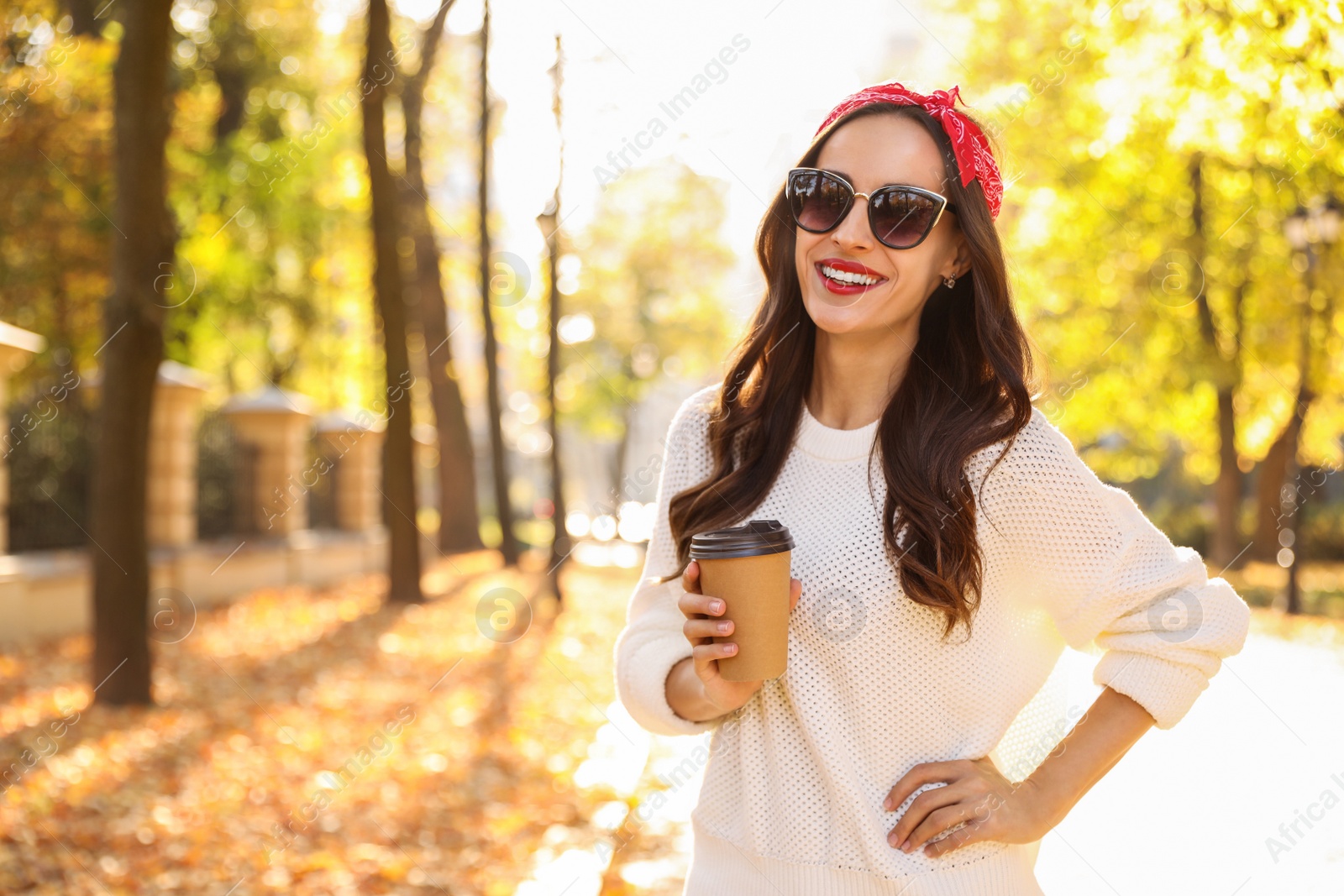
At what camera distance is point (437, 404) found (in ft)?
75.0

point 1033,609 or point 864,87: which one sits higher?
point 864,87

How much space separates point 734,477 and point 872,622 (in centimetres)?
42

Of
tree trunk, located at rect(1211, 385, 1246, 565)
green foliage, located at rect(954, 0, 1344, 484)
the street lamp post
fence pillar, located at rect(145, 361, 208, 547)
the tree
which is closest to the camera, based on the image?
the street lamp post

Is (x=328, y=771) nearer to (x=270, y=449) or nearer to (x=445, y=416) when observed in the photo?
(x=270, y=449)

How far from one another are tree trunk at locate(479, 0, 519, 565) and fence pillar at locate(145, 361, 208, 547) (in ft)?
13.8

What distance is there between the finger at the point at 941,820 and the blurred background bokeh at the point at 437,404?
0.41 metres

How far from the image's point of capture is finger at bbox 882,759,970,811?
6.76ft

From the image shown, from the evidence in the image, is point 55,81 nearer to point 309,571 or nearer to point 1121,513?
point 309,571

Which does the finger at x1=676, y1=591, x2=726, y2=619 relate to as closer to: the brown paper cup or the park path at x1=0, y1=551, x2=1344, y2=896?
the brown paper cup

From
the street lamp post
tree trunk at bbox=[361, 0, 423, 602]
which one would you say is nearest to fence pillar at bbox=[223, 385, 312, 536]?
tree trunk at bbox=[361, 0, 423, 602]

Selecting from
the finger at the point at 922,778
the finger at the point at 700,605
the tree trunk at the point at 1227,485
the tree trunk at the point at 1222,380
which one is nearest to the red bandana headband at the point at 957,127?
the finger at the point at 700,605

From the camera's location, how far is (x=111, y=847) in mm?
5781

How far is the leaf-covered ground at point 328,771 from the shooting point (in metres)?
5.69

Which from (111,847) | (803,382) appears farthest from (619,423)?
(803,382)
